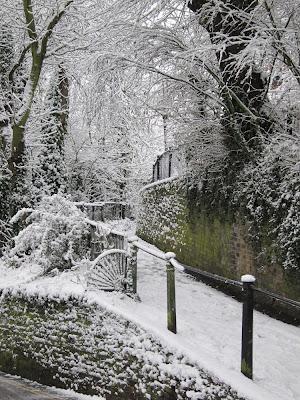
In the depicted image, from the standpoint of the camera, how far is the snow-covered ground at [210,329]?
4.63 metres

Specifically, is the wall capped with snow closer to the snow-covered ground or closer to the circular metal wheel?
the snow-covered ground

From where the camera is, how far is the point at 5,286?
7727mm

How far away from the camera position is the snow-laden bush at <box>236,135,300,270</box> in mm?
6605

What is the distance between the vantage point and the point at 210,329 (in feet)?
19.6

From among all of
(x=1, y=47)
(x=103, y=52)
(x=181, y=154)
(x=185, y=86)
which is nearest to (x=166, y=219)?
(x=181, y=154)

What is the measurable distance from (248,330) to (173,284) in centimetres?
115

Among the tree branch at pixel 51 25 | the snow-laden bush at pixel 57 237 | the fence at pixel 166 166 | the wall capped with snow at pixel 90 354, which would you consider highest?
the tree branch at pixel 51 25

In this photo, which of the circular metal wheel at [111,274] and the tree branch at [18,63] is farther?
the tree branch at [18,63]

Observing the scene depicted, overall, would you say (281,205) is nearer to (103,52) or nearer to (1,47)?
(103,52)

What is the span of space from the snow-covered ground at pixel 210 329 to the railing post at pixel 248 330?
0.37 ft

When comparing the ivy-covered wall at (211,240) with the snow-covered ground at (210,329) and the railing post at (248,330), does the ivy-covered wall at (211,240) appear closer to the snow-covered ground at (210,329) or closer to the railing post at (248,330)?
the snow-covered ground at (210,329)

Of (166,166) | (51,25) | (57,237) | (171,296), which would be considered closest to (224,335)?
(171,296)

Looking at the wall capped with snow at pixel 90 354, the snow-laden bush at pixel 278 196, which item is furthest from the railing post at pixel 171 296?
the snow-laden bush at pixel 278 196

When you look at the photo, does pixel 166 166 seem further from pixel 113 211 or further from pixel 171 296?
pixel 113 211
